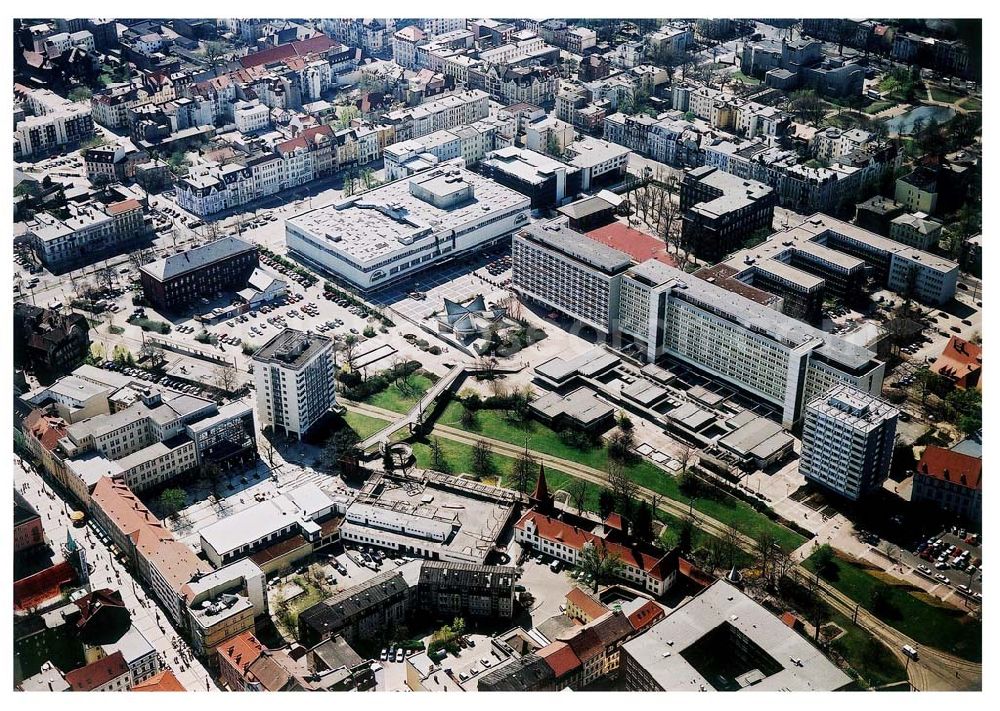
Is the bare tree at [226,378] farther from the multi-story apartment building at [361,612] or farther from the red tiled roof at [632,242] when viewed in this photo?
the red tiled roof at [632,242]

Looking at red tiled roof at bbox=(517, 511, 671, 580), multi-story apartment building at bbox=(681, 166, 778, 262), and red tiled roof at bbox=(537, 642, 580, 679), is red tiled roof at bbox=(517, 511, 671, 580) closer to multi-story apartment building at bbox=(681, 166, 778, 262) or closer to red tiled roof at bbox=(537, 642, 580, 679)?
red tiled roof at bbox=(537, 642, 580, 679)

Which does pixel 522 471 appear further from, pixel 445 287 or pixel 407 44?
pixel 407 44

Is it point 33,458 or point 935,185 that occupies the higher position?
point 935,185

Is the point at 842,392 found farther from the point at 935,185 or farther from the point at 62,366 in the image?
the point at 62,366

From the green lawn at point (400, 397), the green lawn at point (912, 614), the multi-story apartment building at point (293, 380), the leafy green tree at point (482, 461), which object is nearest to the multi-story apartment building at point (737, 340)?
the green lawn at point (912, 614)

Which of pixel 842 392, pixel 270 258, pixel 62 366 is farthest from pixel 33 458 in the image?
pixel 842 392

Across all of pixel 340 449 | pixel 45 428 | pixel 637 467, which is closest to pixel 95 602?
pixel 45 428
